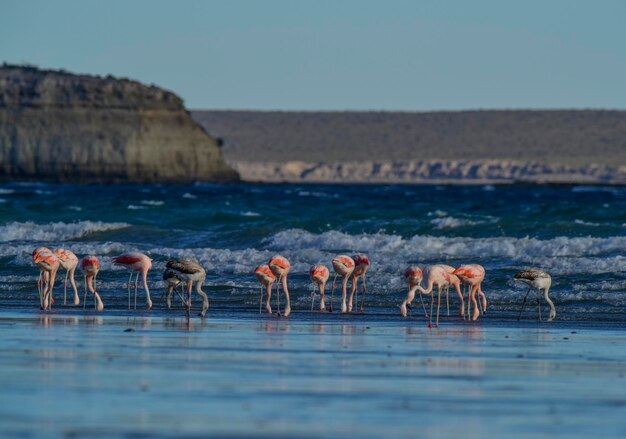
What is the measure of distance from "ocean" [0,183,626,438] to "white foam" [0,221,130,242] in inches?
139

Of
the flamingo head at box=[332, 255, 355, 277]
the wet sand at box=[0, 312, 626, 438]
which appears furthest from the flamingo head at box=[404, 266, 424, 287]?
the wet sand at box=[0, 312, 626, 438]

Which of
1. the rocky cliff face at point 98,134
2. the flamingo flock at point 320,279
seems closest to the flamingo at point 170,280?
the flamingo flock at point 320,279

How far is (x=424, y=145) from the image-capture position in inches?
6796

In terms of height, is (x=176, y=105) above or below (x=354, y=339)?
above

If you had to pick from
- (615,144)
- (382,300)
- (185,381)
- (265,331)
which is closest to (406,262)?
(382,300)

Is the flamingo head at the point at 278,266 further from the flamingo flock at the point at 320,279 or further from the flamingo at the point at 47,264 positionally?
the flamingo at the point at 47,264

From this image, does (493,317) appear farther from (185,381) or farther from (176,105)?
(176,105)

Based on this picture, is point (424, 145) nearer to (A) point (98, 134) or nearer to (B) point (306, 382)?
(A) point (98, 134)

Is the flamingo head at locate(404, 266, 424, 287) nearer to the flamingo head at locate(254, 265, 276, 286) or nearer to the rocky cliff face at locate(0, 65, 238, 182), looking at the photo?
the flamingo head at locate(254, 265, 276, 286)

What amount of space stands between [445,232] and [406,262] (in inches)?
317

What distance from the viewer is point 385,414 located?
10102 mm

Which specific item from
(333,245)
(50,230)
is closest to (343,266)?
(333,245)

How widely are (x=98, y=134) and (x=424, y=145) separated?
229ft

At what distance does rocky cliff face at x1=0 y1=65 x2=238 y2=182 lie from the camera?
351 feet
